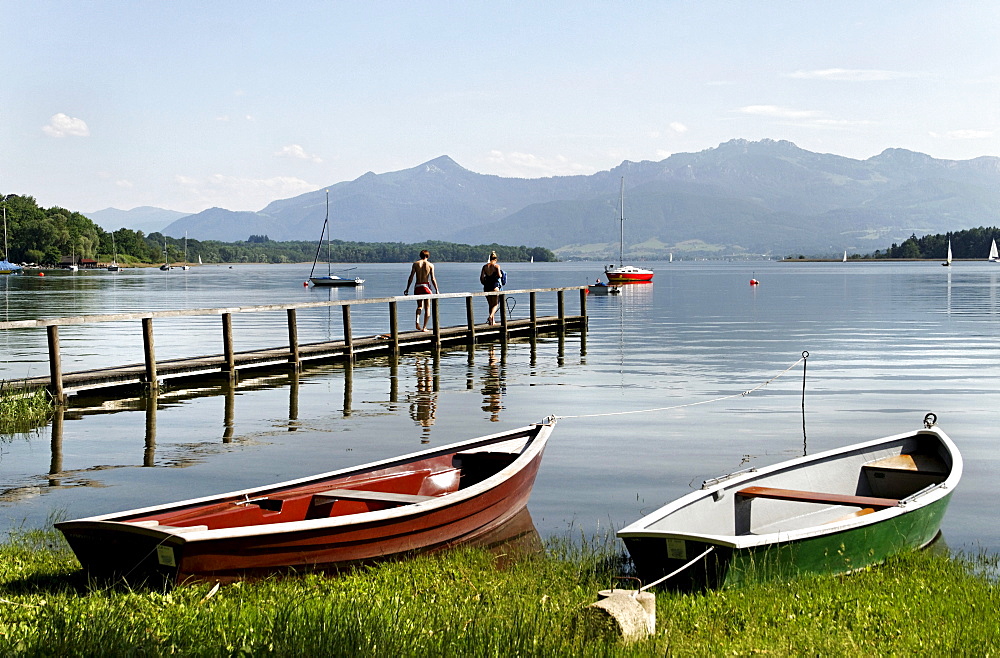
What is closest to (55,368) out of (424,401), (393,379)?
(424,401)

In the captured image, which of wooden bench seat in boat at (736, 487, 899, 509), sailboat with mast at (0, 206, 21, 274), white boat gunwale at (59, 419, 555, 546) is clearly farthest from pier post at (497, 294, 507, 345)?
sailboat with mast at (0, 206, 21, 274)

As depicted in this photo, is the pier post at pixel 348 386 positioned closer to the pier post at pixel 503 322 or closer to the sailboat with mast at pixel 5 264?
the pier post at pixel 503 322

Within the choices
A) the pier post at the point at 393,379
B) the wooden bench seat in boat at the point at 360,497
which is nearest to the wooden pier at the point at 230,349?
the pier post at the point at 393,379

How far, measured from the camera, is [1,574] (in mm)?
7379

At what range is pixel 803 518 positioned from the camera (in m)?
9.14

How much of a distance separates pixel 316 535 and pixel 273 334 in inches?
1228

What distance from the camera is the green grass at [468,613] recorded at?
5.46 meters

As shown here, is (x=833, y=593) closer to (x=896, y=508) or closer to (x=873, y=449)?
(x=896, y=508)

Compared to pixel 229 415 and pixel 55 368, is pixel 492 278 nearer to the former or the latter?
pixel 229 415

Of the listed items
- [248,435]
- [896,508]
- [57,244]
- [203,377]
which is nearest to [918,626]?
[896,508]

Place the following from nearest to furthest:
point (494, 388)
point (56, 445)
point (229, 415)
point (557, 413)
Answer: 1. point (56, 445)
2. point (229, 415)
3. point (557, 413)
4. point (494, 388)

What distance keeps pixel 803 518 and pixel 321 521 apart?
4459mm

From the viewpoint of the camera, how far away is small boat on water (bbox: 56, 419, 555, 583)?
668cm

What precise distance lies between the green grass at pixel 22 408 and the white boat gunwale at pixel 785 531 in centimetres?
1085
